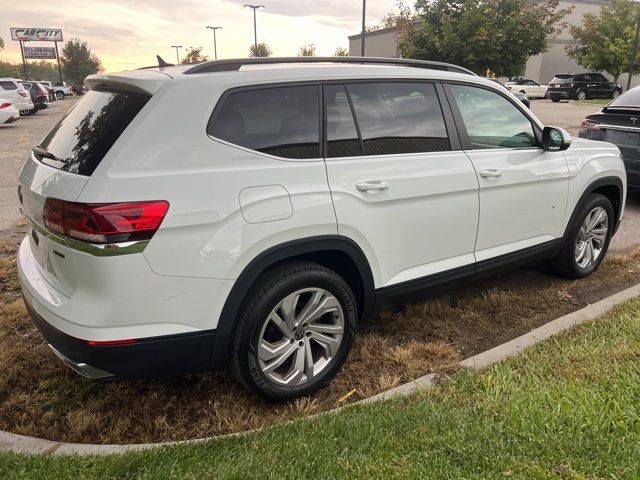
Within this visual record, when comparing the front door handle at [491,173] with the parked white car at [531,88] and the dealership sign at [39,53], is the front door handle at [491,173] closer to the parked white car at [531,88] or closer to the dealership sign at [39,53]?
the parked white car at [531,88]

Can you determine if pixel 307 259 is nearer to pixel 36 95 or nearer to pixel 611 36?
pixel 36 95

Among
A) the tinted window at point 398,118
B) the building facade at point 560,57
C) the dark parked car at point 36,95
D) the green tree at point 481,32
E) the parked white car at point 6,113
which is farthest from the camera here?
the building facade at point 560,57

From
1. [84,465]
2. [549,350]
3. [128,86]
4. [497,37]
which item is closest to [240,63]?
[128,86]

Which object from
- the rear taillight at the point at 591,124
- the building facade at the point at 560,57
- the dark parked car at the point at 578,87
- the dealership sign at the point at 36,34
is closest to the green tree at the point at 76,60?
the dealership sign at the point at 36,34

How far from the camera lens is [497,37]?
20.8m

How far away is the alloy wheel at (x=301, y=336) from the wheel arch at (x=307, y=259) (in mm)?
199

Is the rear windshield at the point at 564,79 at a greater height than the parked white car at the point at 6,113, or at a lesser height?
lesser

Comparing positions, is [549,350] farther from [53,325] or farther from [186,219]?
[53,325]

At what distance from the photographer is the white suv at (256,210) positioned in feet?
7.89

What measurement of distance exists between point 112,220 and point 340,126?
4.58 feet

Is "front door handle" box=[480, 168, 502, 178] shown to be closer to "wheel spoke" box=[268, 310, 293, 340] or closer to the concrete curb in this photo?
the concrete curb

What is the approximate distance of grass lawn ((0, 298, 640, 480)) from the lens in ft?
7.50

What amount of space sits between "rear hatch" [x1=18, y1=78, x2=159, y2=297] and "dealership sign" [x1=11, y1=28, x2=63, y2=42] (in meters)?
89.0

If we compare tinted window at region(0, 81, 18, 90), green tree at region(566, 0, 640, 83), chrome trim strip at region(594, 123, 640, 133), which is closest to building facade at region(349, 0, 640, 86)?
green tree at region(566, 0, 640, 83)
